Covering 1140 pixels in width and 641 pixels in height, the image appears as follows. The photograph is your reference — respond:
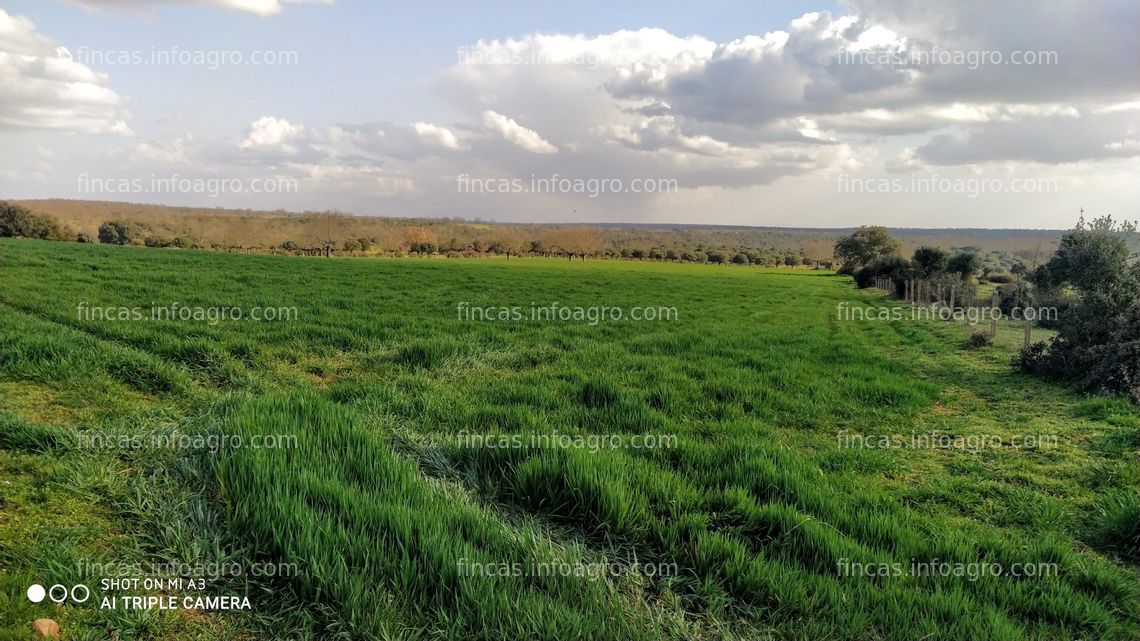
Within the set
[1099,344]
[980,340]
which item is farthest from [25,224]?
[1099,344]

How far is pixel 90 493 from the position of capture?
4.09 m

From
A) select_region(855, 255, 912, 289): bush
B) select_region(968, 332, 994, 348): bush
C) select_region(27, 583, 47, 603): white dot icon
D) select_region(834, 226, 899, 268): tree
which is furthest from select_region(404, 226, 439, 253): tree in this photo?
select_region(27, 583, 47, 603): white dot icon

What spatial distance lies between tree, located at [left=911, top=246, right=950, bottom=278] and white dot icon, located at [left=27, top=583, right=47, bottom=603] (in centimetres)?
4585

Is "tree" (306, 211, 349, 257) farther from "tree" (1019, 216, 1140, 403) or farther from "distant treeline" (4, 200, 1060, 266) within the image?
"tree" (1019, 216, 1140, 403)

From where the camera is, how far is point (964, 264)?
127 ft

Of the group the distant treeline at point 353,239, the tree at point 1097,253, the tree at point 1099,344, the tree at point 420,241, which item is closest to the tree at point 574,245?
the distant treeline at point 353,239

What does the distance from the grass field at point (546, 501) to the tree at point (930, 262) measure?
112ft

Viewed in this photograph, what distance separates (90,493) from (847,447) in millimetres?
7273

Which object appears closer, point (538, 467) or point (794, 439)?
point (538, 467)

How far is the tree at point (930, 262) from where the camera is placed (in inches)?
1565

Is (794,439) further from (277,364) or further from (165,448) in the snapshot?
(277,364)

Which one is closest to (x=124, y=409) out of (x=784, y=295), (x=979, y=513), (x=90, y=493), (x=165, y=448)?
(x=165, y=448)

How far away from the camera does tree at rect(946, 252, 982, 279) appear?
3862cm

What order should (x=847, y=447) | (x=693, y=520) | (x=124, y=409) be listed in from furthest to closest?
(x=847, y=447)
(x=124, y=409)
(x=693, y=520)
